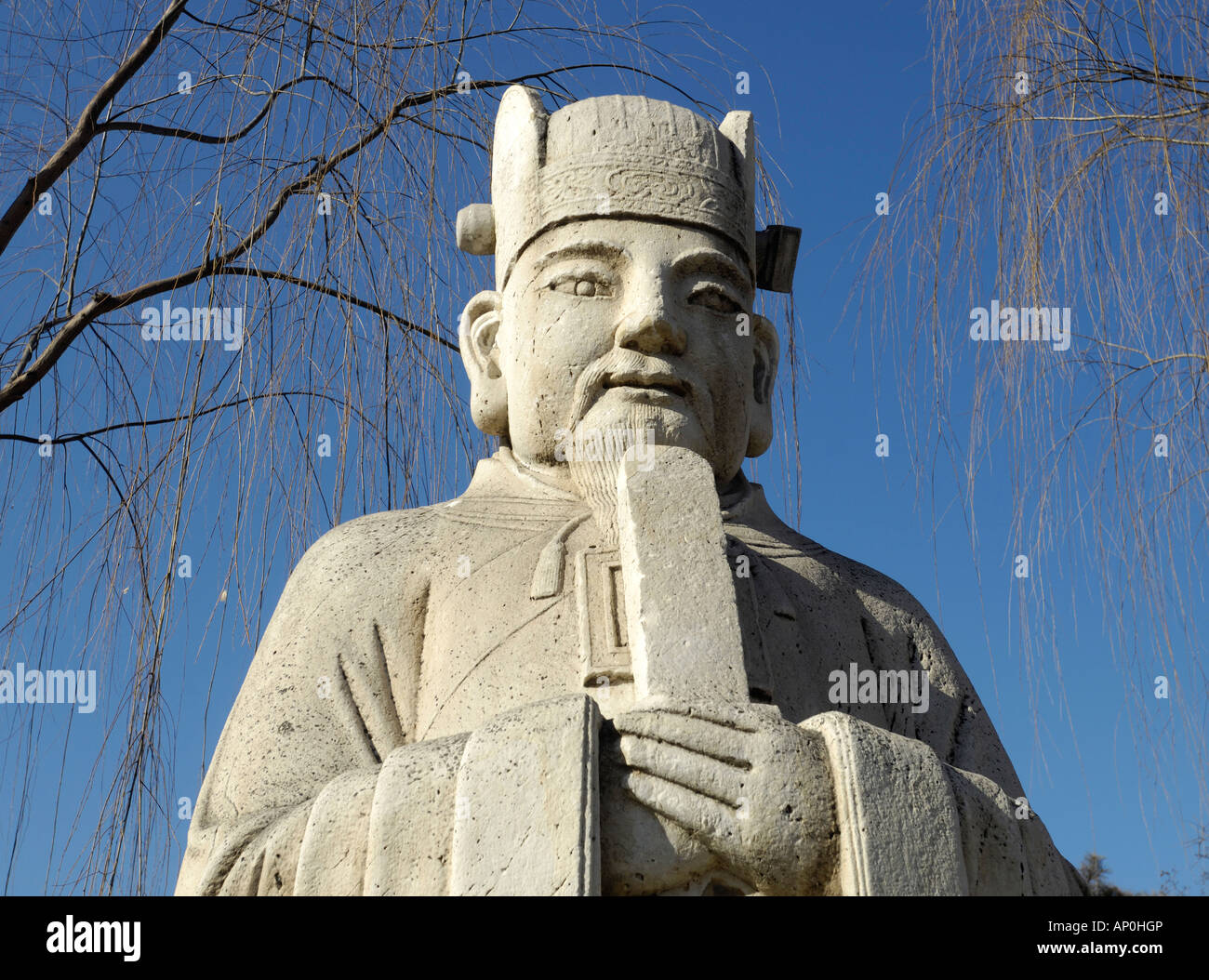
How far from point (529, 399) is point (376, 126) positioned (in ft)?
6.13

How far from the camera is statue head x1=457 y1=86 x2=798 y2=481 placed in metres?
5.32

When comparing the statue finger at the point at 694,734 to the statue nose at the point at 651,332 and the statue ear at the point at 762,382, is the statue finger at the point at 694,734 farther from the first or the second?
the statue ear at the point at 762,382

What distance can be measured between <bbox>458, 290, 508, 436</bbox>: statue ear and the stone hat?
0.10 meters

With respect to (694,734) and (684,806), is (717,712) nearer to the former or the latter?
(694,734)

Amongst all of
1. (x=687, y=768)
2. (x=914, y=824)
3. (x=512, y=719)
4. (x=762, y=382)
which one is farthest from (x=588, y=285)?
(x=914, y=824)

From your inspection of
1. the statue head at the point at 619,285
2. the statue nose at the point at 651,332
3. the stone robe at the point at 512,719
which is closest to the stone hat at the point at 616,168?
the statue head at the point at 619,285

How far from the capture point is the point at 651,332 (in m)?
5.27

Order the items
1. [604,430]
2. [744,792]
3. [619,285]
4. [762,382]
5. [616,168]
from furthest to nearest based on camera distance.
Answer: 1. [762,382]
2. [616,168]
3. [619,285]
4. [604,430]
5. [744,792]

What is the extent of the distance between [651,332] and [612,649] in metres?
1.04

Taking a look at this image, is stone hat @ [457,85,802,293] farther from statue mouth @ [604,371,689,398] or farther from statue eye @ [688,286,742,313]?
statue mouth @ [604,371,689,398]

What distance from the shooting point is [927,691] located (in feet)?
17.6

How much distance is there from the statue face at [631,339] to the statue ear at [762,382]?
27cm
